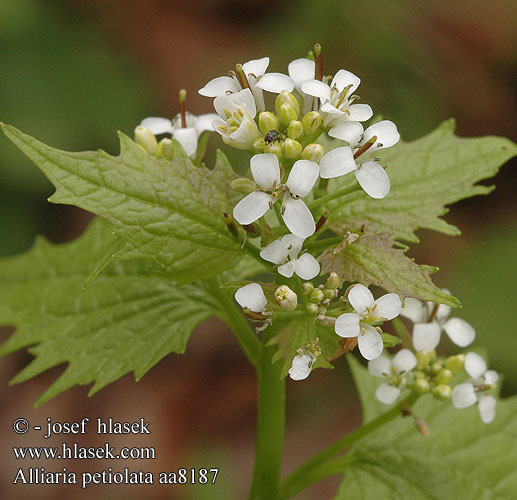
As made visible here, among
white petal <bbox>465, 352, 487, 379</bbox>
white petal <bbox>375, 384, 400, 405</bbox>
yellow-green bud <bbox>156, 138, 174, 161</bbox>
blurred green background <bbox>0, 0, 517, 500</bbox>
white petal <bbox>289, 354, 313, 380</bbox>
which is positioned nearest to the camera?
white petal <bbox>289, 354, 313, 380</bbox>

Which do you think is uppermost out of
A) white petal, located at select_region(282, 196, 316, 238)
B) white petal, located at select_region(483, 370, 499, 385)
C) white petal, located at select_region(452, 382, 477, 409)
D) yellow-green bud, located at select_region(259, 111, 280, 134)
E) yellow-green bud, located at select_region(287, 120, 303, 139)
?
yellow-green bud, located at select_region(259, 111, 280, 134)

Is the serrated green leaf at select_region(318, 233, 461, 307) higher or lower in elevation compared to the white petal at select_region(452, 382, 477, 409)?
higher

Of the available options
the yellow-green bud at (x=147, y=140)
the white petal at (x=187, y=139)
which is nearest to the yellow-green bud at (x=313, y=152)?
the white petal at (x=187, y=139)

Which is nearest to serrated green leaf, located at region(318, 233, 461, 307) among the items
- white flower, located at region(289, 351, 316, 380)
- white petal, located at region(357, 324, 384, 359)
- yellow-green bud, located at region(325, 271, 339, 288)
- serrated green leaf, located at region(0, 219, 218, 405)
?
yellow-green bud, located at region(325, 271, 339, 288)

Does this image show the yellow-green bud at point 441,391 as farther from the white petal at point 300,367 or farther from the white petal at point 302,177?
the white petal at point 302,177

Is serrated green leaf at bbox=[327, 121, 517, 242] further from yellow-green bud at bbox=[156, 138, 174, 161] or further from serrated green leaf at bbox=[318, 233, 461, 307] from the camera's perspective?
yellow-green bud at bbox=[156, 138, 174, 161]

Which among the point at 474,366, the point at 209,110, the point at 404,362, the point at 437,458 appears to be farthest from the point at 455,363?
the point at 209,110

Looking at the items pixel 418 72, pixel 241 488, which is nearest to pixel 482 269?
pixel 418 72
